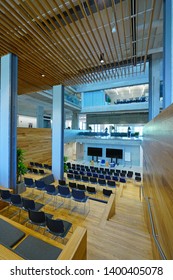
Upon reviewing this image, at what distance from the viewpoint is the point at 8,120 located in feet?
15.6

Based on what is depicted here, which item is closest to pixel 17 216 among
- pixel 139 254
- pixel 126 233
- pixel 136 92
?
pixel 126 233

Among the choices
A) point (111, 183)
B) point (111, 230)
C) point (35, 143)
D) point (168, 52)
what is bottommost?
point (111, 183)

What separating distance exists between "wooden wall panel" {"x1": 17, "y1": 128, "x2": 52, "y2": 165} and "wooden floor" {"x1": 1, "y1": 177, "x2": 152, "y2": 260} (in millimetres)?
4091

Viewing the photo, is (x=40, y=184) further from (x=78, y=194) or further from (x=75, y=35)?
(x=75, y=35)

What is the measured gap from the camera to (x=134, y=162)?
14.3 m

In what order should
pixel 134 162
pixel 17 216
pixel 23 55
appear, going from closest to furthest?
1. pixel 17 216
2. pixel 23 55
3. pixel 134 162

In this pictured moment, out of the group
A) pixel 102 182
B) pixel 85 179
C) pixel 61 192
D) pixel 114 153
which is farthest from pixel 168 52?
pixel 114 153

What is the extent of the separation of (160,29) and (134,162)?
11.7 m

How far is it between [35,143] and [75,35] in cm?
776

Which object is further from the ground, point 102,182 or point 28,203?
point 28,203

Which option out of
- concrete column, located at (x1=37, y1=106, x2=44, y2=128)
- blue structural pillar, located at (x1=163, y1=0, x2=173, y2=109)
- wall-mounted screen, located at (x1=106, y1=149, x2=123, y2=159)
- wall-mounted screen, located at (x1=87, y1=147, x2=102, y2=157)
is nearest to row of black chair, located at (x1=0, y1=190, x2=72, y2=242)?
blue structural pillar, located at (x1=163, y1=0, x2=173, y2=109)

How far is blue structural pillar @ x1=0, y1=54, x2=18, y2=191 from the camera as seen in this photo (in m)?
4.71
